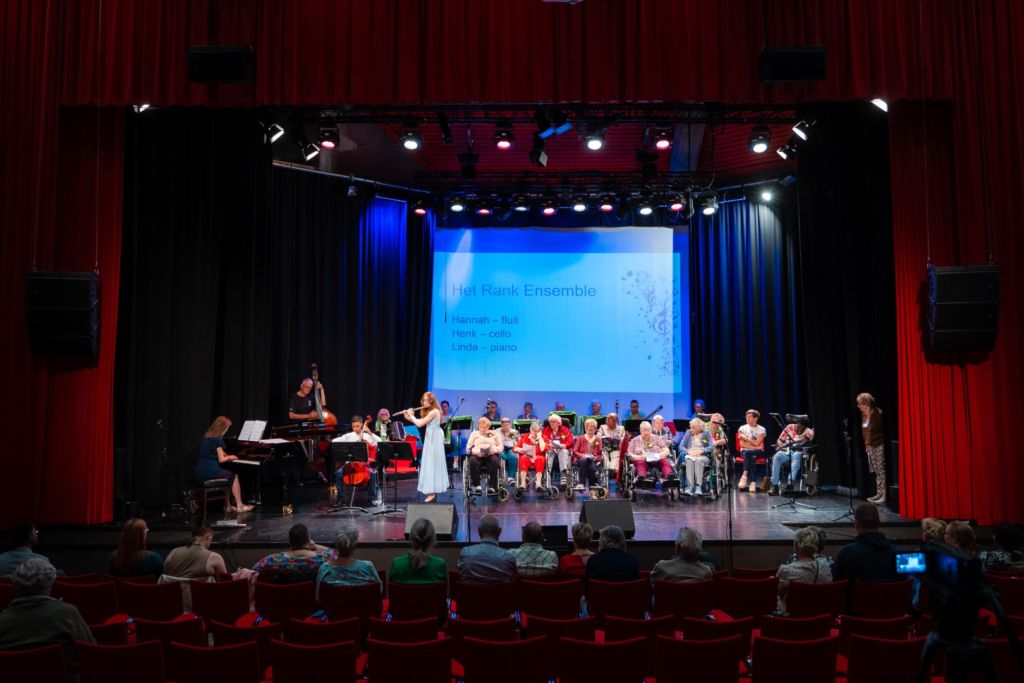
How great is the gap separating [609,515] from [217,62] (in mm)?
6118

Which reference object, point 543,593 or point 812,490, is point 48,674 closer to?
point 543,593

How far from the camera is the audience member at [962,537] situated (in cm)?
502

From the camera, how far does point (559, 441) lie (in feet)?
38.0

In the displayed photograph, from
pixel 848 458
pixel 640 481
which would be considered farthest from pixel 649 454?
pixel 848 458

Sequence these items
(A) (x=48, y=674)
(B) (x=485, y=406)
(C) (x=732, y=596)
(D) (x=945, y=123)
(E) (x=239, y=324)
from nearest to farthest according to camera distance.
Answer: (A) (x=48, y=674) < (C) (x=732, y=596) < (D) (x=945, y=123) < (E) (x=239, y=324) < (B) (x=485, y=406)

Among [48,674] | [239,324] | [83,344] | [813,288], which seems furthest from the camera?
[813,288]

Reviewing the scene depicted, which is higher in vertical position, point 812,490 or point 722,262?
point 722,262

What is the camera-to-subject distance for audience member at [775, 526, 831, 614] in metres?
5.02

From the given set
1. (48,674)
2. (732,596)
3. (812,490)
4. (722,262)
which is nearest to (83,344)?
(48,674)

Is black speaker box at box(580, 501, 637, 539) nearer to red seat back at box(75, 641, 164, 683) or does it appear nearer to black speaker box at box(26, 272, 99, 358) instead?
red seat back at box(75, 641, 164, 683)

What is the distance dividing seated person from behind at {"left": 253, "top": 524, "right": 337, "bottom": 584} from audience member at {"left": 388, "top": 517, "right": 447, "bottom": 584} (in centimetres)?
47

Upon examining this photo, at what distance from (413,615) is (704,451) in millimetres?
7084

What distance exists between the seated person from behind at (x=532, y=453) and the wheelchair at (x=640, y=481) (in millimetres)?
1176

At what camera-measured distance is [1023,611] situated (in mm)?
4699
